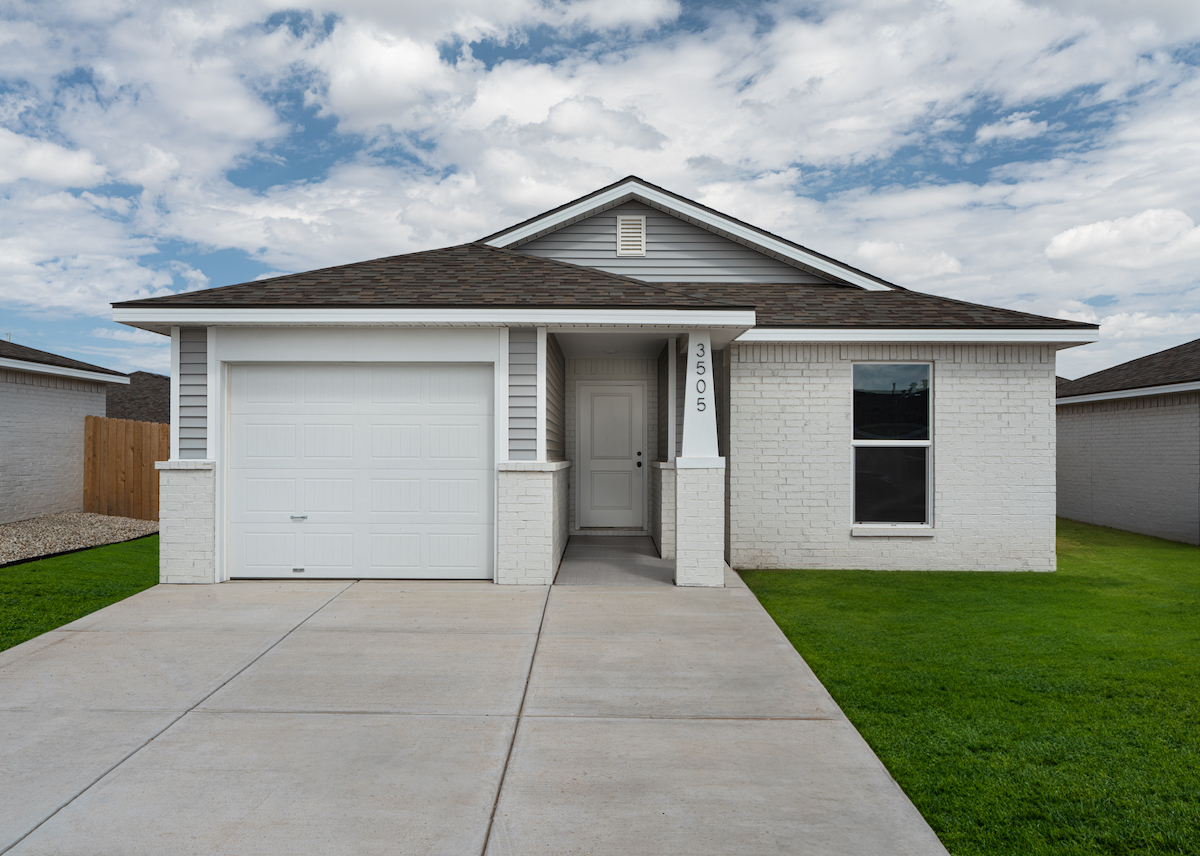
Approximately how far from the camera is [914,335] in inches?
353

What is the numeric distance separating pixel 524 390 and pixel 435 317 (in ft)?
4.15

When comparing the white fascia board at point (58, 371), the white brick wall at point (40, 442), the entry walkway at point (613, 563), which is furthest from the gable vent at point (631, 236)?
the white brick wall at point (40, 442)

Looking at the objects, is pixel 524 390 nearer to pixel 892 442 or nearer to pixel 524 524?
pixel 524 524

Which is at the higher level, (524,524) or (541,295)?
(541,295)

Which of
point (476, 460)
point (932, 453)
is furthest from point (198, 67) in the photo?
point (932, 453)

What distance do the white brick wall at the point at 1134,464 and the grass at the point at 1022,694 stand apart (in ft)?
16.1

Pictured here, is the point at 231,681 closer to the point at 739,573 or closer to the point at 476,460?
the point at 476,460

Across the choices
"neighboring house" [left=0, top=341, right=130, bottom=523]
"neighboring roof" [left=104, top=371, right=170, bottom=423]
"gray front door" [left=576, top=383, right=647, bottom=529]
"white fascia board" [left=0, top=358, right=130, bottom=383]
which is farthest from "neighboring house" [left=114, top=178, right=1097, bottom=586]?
"neighboring roof" [left=104, top=371, right=170, bottom=423]

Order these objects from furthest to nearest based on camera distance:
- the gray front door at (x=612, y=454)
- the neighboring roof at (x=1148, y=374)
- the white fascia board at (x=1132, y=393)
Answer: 1. the neighboring roof at (x=1148, y=374)
2. the white fascia board at (x=1132, y=393)
3. the gray front door at (x=612, y=454)

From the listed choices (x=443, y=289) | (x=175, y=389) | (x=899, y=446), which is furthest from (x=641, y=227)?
(x=175, y=389)

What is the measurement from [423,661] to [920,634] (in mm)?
4240

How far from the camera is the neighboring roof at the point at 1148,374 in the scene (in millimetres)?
12570

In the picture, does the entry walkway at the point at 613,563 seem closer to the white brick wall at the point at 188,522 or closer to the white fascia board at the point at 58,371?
the white brick wall at the point at 188,522

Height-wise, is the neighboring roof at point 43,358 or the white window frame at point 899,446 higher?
the neighboring roof at point 43,358
